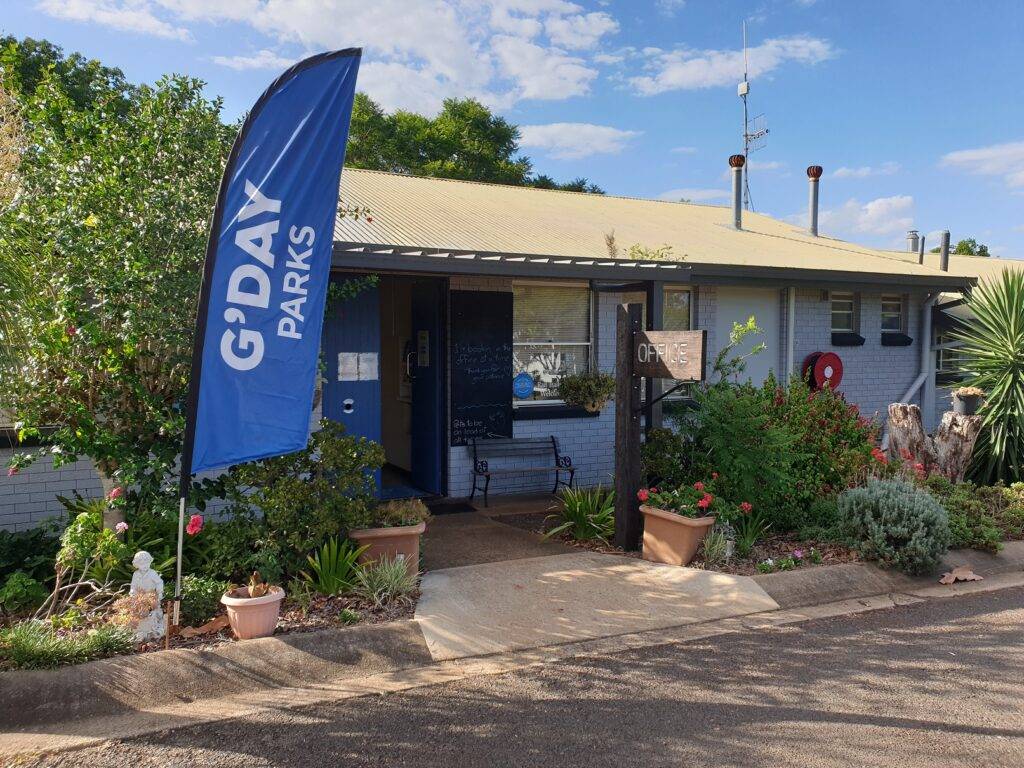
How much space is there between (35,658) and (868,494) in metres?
6.32

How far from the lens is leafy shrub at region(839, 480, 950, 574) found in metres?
6.52

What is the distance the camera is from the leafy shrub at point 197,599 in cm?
495

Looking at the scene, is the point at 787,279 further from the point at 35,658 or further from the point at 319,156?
the point at 35,658

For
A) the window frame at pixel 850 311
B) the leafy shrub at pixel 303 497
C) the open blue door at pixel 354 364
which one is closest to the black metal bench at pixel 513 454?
the open blue door at pixel 354 364

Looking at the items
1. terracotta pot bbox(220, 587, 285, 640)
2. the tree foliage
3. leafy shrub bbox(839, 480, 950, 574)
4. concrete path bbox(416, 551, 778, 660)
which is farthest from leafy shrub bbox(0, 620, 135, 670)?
the tree foliage

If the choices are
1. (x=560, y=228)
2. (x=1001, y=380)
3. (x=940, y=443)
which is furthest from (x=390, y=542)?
(x=1001, y=380)

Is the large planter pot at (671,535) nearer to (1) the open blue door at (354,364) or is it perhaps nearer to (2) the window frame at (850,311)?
(1) the open blue door at (354,364)

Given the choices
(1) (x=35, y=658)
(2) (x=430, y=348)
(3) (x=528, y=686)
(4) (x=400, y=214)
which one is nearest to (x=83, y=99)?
(4) (x=400, y=214)

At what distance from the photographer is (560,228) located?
11195mm

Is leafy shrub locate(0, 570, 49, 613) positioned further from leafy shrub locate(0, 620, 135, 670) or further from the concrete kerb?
the concrete kerb

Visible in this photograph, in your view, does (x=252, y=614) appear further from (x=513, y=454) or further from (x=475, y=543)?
(x=513, y=454)

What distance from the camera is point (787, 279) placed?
34.7ft

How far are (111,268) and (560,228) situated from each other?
7162 mm

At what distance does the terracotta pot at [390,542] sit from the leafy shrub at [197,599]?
1028 mm
